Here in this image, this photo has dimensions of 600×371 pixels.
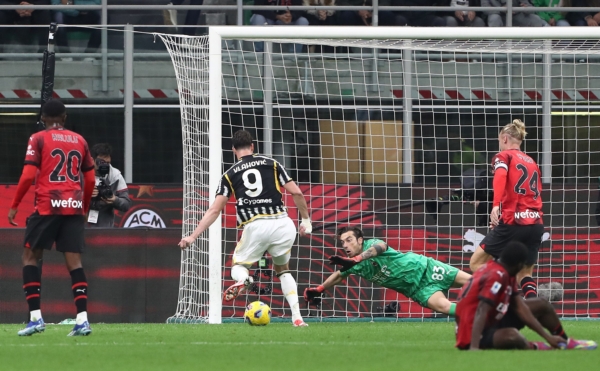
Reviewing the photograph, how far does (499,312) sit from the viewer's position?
27.1ft

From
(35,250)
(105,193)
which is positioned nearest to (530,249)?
(35,250)

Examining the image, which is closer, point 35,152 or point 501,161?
point 35,152

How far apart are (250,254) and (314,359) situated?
12.4 feet

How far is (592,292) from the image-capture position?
1470cm

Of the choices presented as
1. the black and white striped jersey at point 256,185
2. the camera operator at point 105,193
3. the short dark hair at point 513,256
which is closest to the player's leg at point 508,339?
the short dark hair at point 513,256

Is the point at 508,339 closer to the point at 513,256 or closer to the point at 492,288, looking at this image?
the point at 492,288

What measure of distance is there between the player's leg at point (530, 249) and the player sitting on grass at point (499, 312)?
3344 mm

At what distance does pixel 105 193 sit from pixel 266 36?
2832 millimetres

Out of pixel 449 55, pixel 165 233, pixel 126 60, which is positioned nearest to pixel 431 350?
pixel 165 233

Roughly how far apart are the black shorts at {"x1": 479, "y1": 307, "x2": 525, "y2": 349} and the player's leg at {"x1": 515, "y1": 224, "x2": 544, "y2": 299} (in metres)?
3.45

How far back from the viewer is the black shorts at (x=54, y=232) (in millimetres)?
10156

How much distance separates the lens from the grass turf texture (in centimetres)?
776

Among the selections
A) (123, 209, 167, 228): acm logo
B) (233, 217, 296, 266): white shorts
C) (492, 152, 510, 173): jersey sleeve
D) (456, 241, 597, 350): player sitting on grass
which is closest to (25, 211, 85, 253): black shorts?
(233, 217, 296, 266): white shorts

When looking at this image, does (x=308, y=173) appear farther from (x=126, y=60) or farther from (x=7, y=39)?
(x=7, y=39)
